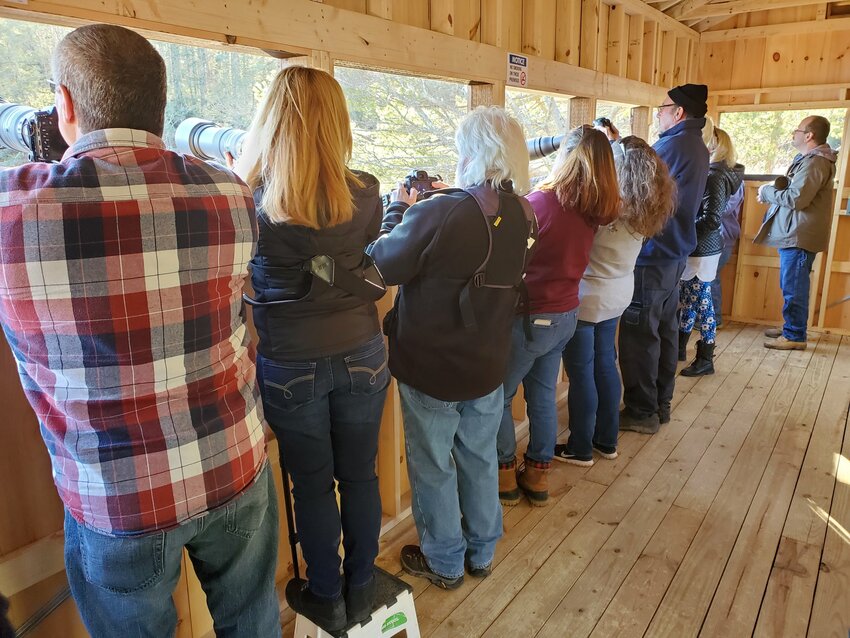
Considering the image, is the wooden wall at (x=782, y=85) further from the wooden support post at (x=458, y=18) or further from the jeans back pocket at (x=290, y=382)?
the jeans back pocket at (x=290, y=382)

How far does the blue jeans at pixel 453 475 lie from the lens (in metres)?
2.05

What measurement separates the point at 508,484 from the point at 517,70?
1998mm

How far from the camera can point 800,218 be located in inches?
191

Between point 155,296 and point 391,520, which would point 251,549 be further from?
point 391,520

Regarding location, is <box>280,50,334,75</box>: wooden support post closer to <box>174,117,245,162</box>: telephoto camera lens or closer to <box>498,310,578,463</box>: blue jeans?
<box>174,117,245,162</box>: telephoto camera lens

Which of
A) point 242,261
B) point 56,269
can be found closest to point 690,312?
point 242,261

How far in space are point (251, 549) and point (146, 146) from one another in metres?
0.77

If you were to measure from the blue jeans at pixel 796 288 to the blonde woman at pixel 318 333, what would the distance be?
4.40 m

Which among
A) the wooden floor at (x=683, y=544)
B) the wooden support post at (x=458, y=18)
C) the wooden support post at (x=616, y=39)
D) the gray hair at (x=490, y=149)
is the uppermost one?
the wooden support post at (x=616, y=39)

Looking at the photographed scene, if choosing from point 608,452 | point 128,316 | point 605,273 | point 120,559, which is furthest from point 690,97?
point 120,559

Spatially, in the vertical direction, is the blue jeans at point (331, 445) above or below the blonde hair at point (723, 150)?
below

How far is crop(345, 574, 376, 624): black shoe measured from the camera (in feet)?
5.89

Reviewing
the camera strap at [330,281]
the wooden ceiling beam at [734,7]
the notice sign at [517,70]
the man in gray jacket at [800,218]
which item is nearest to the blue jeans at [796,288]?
the man in gray jacket at [800,218]

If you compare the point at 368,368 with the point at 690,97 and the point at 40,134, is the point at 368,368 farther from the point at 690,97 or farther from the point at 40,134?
the point at 690,97
